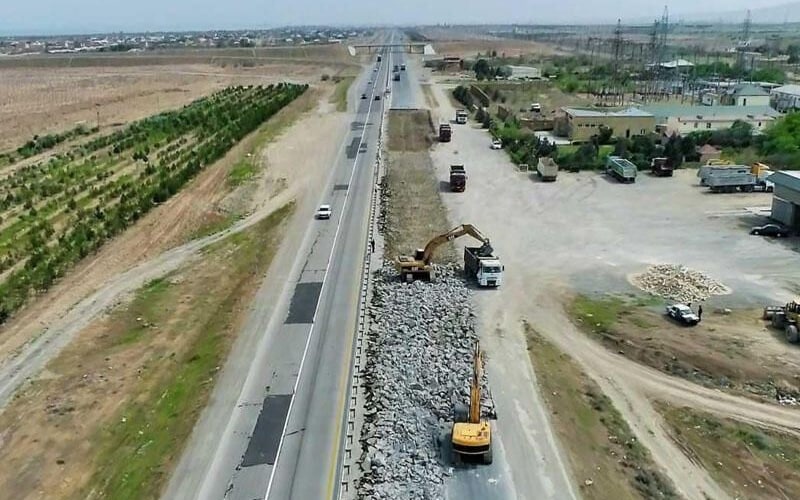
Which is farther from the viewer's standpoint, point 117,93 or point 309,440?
point 117,93

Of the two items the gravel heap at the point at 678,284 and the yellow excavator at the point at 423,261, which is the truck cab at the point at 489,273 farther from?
the gravel heap at the point at 678,284

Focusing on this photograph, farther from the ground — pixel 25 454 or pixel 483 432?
pixel 483 432

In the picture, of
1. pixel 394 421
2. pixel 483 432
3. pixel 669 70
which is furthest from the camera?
pixel 669 70

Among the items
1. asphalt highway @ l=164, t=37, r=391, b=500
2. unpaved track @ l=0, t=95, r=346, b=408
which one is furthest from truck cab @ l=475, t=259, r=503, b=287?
unpaved track @ l=0, t=95, r=346, b=408

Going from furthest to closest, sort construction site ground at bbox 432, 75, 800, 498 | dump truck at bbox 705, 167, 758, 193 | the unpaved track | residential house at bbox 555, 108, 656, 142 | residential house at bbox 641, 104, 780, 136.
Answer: residential house at bbox 641, 104, 780, 136
residential house at bbox 555, 108, 656, 142
dump truck at bbox 705, 167, 758, 193
the unpaved track
construction site ground at bbox 432, 75, 800, 498

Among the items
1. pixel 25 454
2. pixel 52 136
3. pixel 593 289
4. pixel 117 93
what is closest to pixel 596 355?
pixel 593 289

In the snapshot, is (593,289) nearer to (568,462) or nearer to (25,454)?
(568,462)

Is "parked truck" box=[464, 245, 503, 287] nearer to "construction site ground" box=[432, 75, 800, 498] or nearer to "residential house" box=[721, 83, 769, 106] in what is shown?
"construction site ground" box=[432, 75, 800, 498]

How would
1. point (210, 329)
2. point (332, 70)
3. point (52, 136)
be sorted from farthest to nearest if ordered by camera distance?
1. point (332, 70)
2. point (52, 136)
3. point (210, 329)
